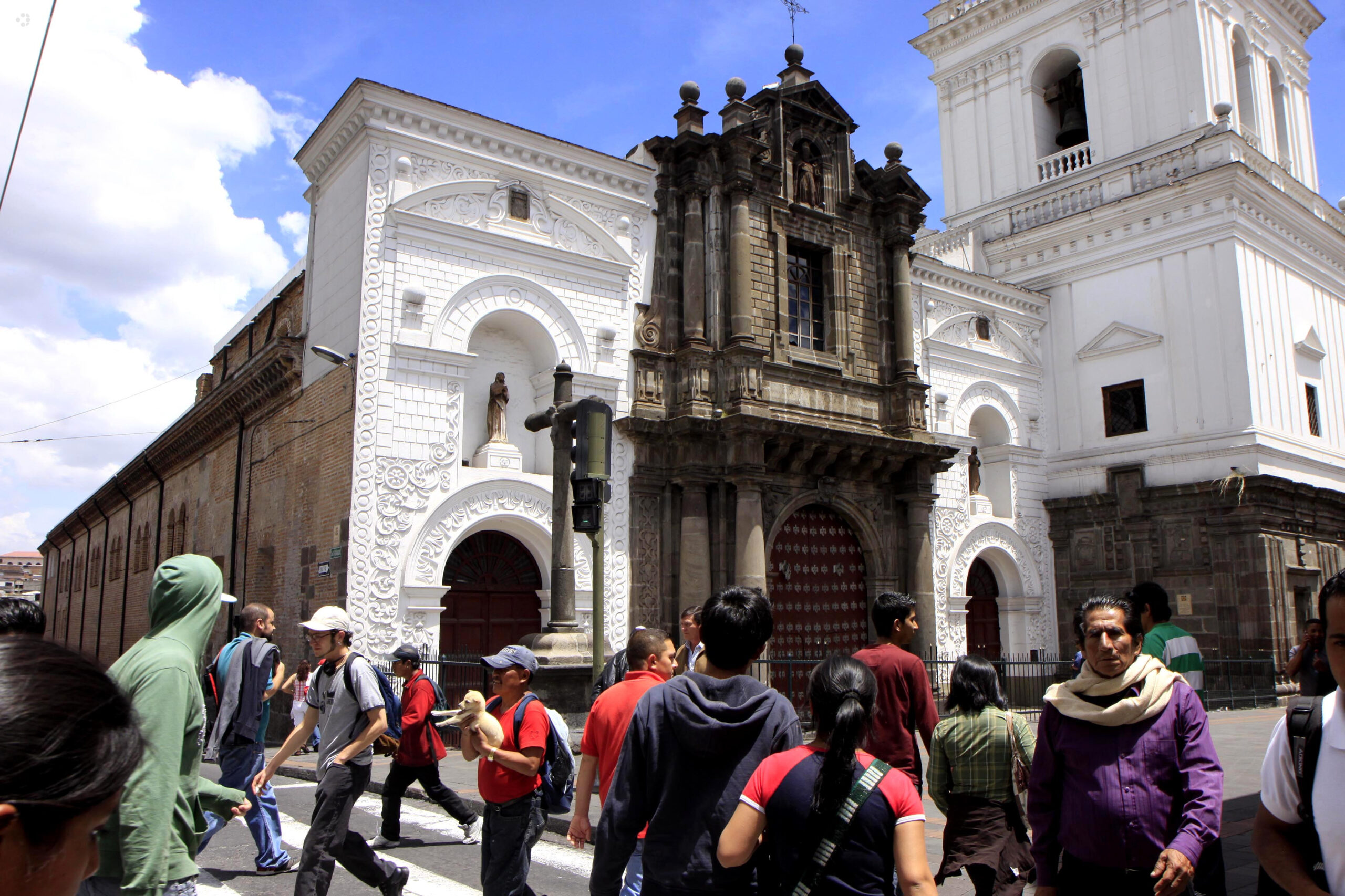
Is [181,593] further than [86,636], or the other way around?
[86,636]

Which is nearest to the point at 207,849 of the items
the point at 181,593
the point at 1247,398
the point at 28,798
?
the point at 181,593

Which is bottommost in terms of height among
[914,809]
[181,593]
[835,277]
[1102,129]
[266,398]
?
[914,809]

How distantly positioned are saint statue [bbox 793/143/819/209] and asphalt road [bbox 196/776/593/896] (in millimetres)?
14106

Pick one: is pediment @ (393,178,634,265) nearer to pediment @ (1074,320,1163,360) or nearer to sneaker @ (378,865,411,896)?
sneaker @ (378,865,411,896)

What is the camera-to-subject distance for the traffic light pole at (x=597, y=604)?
944 centimetres

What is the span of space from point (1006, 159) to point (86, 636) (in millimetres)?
35562

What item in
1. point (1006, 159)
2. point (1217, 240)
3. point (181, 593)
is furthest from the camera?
point (1006, 159)

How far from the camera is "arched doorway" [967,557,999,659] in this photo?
2183 cm

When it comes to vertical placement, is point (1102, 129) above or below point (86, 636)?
above

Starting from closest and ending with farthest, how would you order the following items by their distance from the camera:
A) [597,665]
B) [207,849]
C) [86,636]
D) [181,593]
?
1. [181,593]
2. [207,849]
3. [597,665]
4. [86,636]

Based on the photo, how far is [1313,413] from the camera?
2344cm

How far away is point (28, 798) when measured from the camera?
4.27 feet

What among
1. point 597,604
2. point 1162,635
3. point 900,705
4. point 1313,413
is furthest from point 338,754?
point 1313,413

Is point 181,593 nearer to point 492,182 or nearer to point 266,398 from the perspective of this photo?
point 492,182
